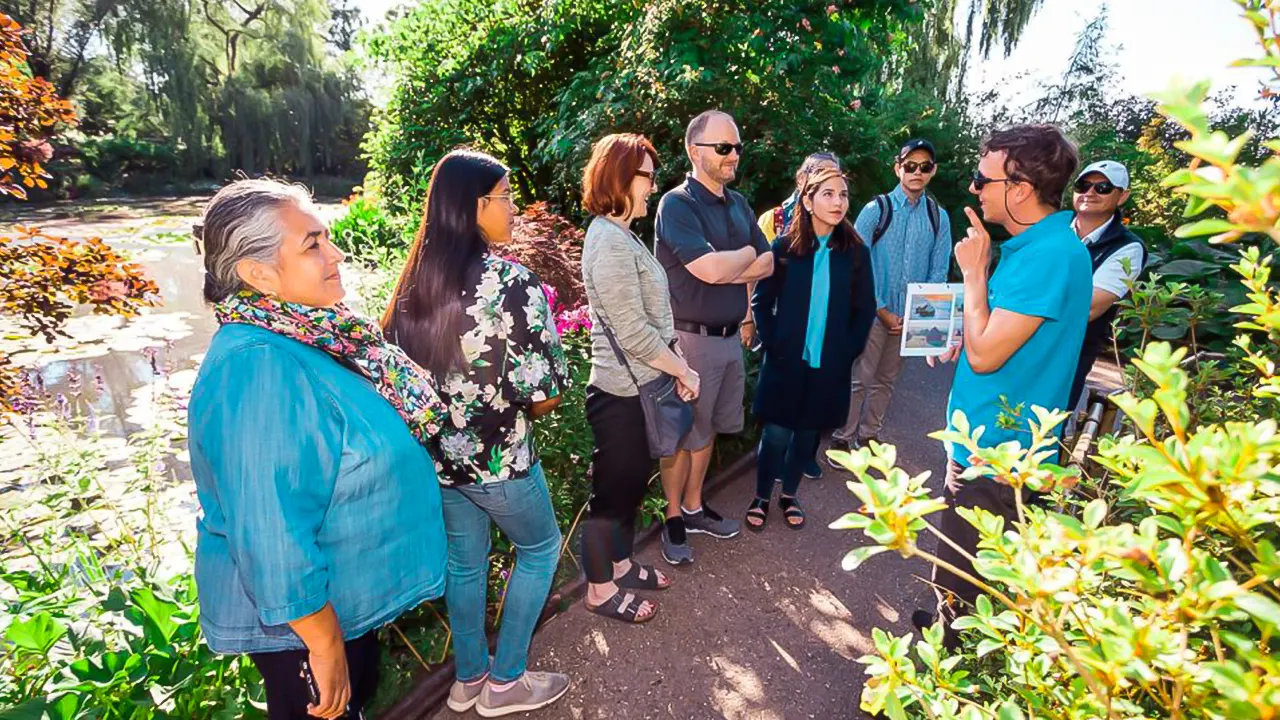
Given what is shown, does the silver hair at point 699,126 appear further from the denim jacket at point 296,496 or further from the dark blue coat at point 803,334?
the denim jacket at point 296,496

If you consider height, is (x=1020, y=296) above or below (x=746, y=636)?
above

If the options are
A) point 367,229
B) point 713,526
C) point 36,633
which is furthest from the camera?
point 367,229

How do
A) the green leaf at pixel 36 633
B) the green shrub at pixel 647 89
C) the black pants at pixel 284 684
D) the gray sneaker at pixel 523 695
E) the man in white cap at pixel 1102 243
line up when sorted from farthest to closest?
1. the green shrub at pixel 647 89
2. the man in white cap at pixel 1102 243
3. the gray sneaker at pixel 523 695
4. the green leaf at pixel 36 633
5. the black pants at pixel 284 684

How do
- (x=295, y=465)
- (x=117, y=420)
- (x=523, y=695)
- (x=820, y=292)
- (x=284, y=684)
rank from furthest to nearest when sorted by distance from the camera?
(x=117, y=420) → (x=820, y=292) → (x=523, y=695) → (x=284, y=684) → (x=295, y=465)

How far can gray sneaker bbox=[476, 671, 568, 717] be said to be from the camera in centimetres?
220

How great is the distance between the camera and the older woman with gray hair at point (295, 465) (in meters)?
1.21

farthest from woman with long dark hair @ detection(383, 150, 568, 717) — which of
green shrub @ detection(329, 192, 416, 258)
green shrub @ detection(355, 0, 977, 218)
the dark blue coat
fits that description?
green shrub @ detection(329, 192, 416, 258)

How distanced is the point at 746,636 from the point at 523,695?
0.96m

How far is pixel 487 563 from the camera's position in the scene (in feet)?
6.89

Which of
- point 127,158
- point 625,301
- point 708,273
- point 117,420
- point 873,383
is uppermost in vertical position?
point 127,158

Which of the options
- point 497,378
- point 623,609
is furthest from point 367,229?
point 497,378

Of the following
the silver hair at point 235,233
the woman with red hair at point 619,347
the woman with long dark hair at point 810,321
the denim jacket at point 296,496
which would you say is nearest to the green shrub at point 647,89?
the woman with long dark hair at point 810,321

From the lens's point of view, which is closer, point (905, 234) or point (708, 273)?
point (708, 273)

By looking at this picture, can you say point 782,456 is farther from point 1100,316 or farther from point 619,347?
point 1100,316
